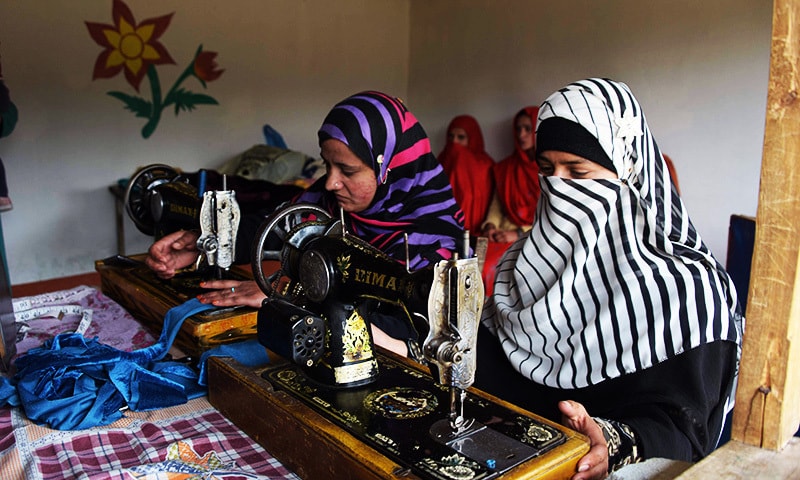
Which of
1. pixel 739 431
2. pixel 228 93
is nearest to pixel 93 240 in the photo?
pixel 228 93

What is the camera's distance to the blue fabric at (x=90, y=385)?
139 centimetres

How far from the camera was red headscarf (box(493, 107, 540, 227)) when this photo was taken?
221 inches

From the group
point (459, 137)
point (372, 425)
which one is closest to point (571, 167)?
point (372, 425)

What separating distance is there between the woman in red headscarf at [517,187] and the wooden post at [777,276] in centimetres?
430

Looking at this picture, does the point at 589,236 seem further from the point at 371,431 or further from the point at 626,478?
the point at 371,431

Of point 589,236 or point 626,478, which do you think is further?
point 589,236

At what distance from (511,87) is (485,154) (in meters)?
0.67

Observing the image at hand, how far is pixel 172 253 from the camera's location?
222cm

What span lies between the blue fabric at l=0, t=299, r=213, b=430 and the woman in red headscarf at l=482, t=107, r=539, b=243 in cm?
400

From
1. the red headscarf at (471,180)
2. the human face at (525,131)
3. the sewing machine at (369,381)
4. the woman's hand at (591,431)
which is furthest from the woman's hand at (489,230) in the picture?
the woman's hand at (591,431)

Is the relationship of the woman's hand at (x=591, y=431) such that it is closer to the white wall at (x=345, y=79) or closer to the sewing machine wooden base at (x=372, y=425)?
the sewing machine wooden base at (x=372, y=425)

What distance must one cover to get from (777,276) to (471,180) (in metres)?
5.02

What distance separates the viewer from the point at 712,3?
433 centimetres

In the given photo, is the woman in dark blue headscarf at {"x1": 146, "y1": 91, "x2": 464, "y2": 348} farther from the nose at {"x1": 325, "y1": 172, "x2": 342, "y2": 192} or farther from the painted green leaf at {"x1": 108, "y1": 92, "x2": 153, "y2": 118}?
the painted green leaf at {"x1": 108, "y1": 92, "x2": 153, "y2": 118}
